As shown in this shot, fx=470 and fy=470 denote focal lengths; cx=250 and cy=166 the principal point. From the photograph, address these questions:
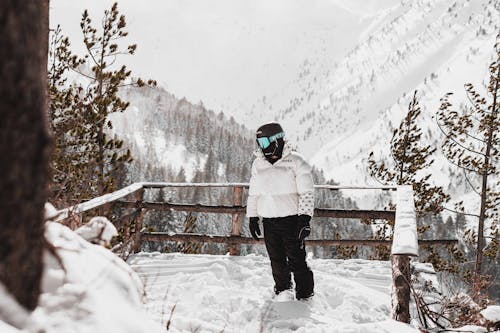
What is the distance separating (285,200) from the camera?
14.2ft

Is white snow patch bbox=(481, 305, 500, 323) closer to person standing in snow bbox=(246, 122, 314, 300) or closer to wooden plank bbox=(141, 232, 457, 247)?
person standing in snow bbox=(246, 122, 314, 300)

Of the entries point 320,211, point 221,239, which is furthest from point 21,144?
point 221,239

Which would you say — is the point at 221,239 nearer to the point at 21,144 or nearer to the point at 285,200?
the point at 285,200

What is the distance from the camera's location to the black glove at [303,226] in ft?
13.9

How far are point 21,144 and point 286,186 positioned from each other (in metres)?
3.45

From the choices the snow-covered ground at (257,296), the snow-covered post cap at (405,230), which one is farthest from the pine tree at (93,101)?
the snow-covered post cap at (405,230)

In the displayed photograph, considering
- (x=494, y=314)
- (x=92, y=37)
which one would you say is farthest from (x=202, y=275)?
(x=92, y=37)

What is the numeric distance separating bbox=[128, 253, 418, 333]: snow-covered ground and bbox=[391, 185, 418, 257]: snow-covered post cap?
0.44 meters

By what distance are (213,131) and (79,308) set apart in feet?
570

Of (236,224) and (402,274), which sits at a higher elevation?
(402,274)

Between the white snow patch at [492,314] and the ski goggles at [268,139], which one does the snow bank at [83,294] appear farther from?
the ski goggles at [268,139]

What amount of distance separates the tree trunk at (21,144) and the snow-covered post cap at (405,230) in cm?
219

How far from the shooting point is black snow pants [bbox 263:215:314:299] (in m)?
4.36

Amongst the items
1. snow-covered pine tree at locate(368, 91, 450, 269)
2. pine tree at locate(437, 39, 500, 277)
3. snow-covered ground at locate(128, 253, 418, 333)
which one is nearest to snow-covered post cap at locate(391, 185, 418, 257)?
snow-covered ground at locate(128, 253, 418, 333)
